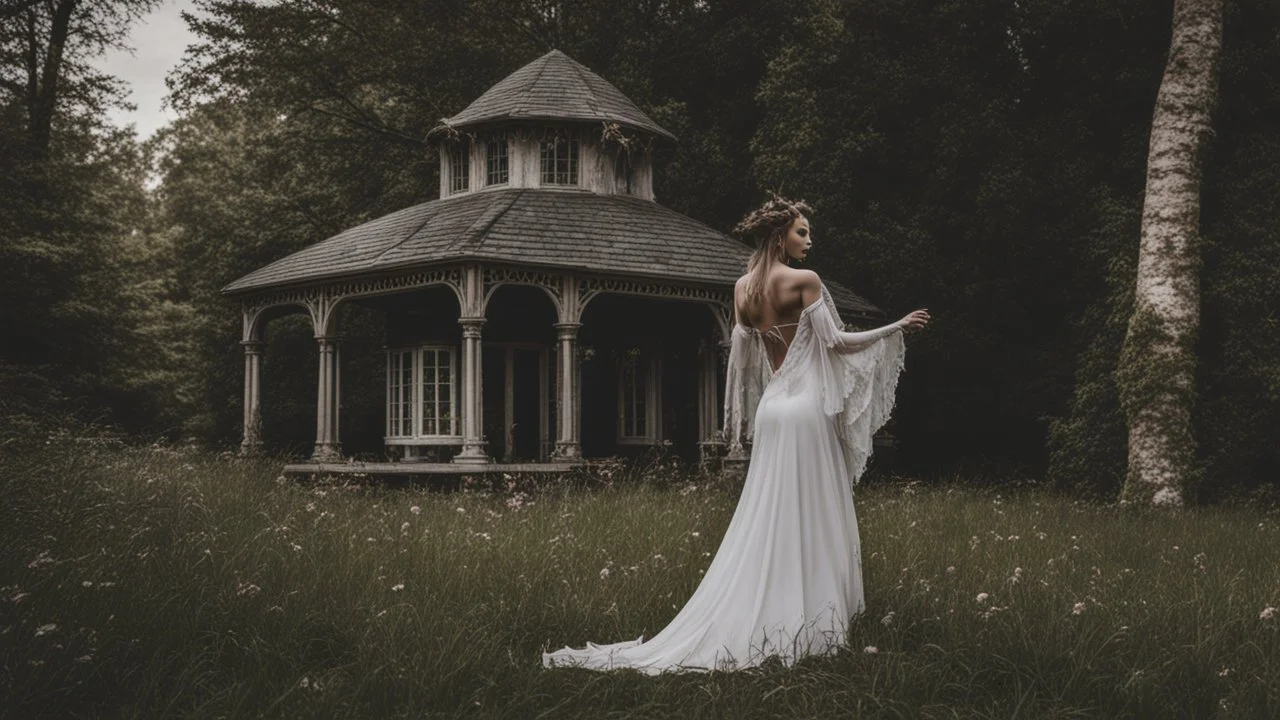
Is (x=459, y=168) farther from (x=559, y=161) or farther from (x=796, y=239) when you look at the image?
(x=796, y=239)

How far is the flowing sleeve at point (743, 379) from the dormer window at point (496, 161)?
1338 cm

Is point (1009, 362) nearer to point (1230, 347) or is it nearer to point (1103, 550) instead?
point (1230, 347)

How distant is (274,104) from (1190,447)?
21.3 metres

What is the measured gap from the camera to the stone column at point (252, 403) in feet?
59.7

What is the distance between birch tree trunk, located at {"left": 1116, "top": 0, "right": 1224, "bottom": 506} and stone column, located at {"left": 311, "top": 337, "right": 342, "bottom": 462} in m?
11.2

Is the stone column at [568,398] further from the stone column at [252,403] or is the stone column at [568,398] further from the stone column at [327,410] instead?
the stone column at [252,403]

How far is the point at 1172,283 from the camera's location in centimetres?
1383

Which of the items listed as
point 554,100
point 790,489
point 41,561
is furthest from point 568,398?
point 41,561

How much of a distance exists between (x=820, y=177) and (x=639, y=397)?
5156mm

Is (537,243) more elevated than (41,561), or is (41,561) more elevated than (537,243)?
(537,243)

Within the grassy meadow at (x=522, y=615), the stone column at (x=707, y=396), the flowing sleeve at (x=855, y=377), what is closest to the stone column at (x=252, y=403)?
Result: the stone column at (x=707, y=396)

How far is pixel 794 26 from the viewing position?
23.0 m

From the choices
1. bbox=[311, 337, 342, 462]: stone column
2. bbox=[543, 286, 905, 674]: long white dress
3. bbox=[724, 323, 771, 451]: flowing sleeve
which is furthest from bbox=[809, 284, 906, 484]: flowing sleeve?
bbox=[311, 337, 342, 462]: stone column

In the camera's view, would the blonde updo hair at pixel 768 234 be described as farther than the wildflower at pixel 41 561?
Yes
